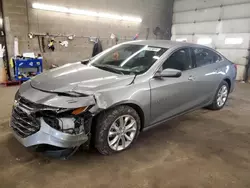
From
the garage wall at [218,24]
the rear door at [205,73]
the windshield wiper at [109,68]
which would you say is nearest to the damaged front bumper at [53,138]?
the windshield wiper at [109,68]

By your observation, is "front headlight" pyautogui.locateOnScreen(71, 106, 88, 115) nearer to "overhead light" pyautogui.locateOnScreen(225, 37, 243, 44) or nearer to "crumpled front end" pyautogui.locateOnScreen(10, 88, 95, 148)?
"crumpled front end" pyautogui.locateOnScreen(10, 88, 95, 148)

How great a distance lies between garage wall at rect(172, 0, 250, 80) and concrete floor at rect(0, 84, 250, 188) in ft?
18.4

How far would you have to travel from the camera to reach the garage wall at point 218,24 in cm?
741

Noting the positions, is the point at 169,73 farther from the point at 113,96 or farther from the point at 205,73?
the point at 205,73

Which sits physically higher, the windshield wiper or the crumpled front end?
the windshield wiper

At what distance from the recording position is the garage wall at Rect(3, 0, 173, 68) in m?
5.91

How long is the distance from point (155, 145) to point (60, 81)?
4.62 ft

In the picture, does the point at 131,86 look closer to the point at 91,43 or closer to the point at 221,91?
the point at 221,91

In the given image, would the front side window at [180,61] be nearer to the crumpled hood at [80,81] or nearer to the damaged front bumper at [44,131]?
the crumpled hood at [80,81]

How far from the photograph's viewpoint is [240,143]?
2756 mm

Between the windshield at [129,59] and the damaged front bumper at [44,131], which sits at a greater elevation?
the windshield at [129,59]

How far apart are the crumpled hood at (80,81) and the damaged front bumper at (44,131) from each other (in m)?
0.27

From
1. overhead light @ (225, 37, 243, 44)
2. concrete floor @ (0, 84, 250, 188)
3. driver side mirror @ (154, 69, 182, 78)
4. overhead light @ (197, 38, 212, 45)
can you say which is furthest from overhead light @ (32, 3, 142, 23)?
driver side mirror @ (154, 69, 182, 78)

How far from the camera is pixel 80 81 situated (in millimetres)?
2234
